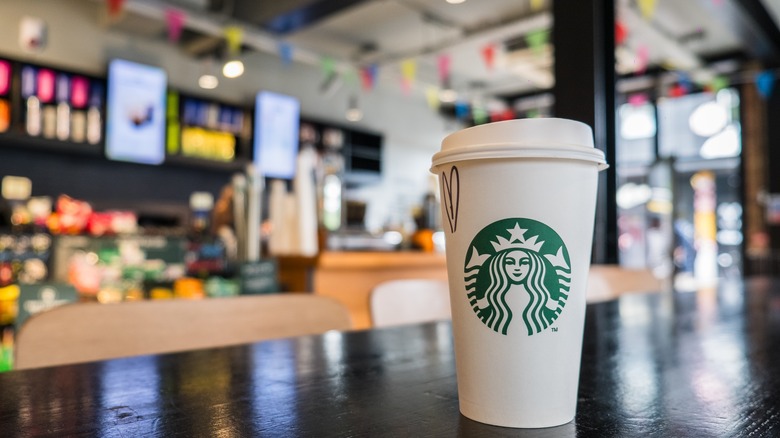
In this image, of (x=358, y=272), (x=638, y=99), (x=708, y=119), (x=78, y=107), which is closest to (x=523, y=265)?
(x=358, y=272)

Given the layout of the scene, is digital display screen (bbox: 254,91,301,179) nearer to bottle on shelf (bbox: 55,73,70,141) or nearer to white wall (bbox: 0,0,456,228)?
white wall (bbox: 0,0,456,228)

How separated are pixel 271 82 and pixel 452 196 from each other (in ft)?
22.5

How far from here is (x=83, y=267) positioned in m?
3.03

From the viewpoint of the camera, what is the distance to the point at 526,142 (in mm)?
425

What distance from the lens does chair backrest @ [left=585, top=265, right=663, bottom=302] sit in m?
1.76

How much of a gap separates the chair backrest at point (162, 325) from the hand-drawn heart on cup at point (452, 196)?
0.60 meters

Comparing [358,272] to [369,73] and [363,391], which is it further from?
[369,73]

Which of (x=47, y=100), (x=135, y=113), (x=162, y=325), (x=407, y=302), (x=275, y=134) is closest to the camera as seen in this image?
(x=162, y=325)

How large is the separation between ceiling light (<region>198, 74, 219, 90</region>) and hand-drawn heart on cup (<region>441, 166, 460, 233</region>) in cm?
593

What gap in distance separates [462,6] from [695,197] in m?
4.87

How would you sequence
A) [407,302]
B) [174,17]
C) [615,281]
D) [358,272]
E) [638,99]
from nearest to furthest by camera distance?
[407,302]
[615,281]
[358,272]
[174,17]
[638,99]

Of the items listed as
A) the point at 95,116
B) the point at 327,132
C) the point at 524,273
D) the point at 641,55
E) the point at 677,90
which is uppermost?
the point at 641,55

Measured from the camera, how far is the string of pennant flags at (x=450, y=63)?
4.86 m

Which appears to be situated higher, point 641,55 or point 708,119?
point 641,55
